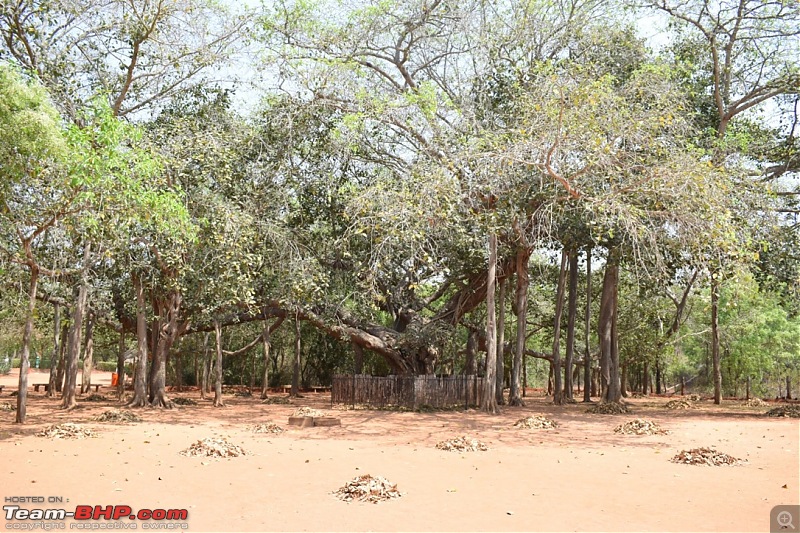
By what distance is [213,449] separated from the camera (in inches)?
367

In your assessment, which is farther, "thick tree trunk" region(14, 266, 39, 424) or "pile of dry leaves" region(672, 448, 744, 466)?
"thick tree trunk" region(14, 266, 39, 424)

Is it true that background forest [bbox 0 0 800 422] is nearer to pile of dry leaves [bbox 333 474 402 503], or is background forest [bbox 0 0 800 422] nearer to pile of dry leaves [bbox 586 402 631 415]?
pile of dry leaves [bbox 586 402 631 415]

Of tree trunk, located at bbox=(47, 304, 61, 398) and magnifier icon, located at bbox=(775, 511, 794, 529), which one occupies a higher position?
tree trunk, located at bbox=(47, 304, 61, 398)

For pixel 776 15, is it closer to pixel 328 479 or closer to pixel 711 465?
pixel 711 465

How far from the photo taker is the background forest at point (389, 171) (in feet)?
37.6

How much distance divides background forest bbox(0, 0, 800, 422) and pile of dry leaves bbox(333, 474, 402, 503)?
5362mm

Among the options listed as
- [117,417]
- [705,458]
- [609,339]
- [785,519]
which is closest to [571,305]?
[609,339]

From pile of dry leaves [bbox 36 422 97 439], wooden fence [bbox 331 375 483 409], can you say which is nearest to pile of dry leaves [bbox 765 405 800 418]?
wooden fence [bbox 331 375 483 409]

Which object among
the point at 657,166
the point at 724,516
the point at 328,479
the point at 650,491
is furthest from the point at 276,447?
the point at 657,166

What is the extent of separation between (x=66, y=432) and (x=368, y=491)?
23.1 feet

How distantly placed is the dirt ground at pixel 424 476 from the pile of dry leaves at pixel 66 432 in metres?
0.18

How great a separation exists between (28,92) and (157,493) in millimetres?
5554

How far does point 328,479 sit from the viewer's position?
25.5 ft

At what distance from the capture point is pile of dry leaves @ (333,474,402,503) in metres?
6.59
